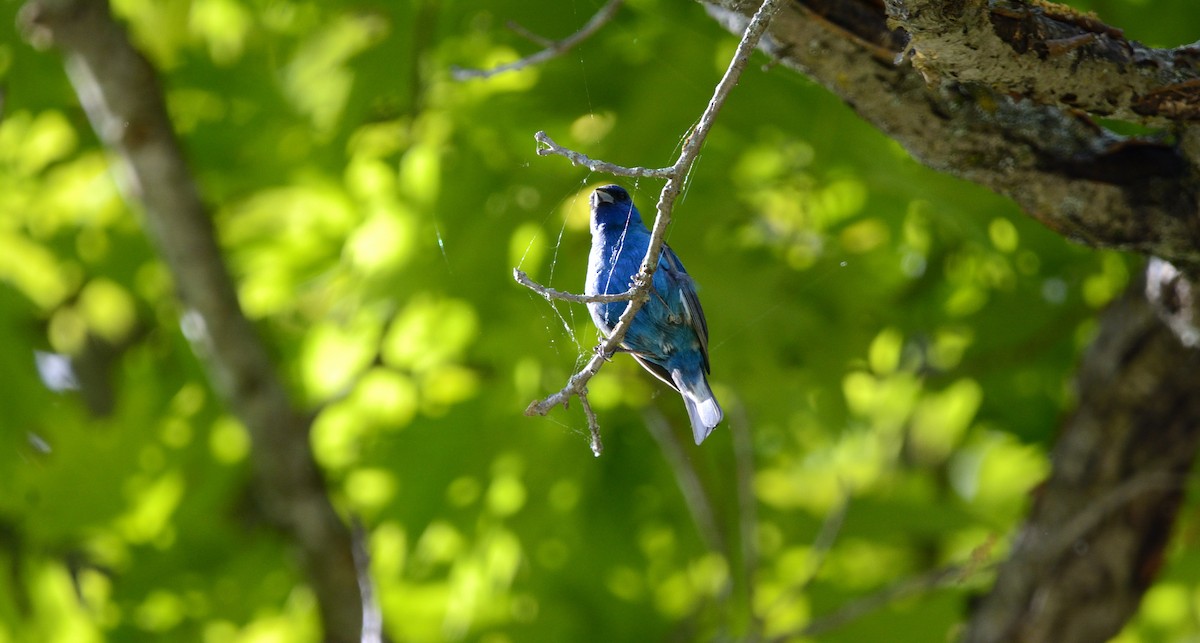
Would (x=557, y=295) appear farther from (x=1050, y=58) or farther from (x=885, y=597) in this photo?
(x=885, y=597)

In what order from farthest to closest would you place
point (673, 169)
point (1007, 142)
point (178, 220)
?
1. point (178, 220)
2. point (1007, 142)
3. point (673, 169)

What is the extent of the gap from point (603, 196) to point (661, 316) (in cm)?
36

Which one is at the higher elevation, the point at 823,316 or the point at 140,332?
the point at 823,316

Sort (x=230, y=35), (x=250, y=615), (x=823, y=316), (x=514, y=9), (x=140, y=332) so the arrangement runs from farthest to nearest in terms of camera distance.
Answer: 1. (x=140, y=332)
2. (x=250, y=615)
3. (x=230, y=35)
4. (x=823, y=316)
5. (x=514, y=9)

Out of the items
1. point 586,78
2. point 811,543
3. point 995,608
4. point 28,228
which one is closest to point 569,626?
point 811,543

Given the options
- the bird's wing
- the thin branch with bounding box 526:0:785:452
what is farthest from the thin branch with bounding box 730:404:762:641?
the thin branch with bounding box 526:0:785:452

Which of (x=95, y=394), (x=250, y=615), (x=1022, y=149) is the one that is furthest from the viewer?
(x=95, y=394)

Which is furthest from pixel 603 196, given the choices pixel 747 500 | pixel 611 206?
pixel 747 500

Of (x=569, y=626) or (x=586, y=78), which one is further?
(x=569, y=626)

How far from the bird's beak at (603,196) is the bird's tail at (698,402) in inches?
19.1

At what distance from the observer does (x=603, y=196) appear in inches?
103

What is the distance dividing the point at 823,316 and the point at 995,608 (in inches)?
53.8

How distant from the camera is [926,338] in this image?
3609 millimetres

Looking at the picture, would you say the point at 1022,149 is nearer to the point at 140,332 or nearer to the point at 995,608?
the point at 995,608
